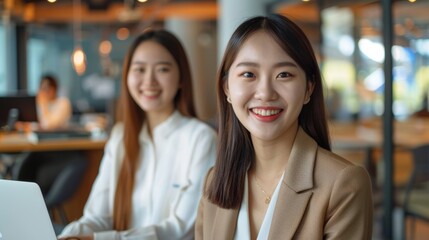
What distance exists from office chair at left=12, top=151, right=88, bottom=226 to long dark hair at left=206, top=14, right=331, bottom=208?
2911 mm

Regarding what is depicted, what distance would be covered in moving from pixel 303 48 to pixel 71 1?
11.7 m

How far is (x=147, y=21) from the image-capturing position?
12.9m

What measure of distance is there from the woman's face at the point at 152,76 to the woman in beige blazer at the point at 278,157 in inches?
27.6

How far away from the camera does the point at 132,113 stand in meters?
2.63

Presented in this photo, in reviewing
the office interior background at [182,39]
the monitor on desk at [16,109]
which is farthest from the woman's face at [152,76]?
the monitor on desk at [16,109]

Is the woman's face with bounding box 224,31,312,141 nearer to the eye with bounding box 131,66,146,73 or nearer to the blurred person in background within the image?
the eye with bounding box 131,66,146,73

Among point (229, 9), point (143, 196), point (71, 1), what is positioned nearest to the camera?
point (143, 196)

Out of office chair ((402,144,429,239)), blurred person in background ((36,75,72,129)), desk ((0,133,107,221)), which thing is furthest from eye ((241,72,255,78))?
blurred person in background ((36,75,72,129))

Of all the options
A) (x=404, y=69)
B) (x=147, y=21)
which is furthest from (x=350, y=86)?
(x=147, y=21)

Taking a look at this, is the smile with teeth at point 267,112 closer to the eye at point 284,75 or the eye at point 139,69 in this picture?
the eye at point 284,75

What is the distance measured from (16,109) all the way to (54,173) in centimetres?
133

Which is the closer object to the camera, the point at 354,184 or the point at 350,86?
the point at 354,184

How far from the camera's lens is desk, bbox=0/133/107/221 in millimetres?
5137

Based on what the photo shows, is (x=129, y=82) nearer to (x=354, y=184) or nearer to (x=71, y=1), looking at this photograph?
(x=354, y=184)
